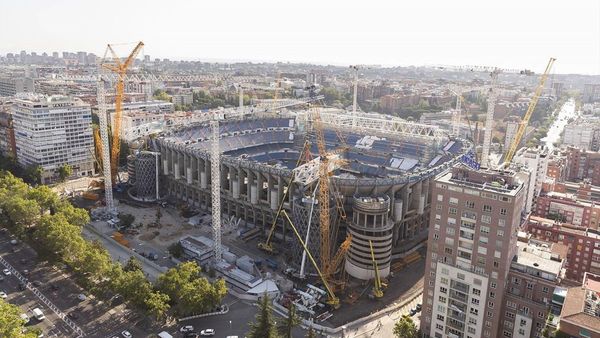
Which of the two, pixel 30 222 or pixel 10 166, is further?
pixel 10 166

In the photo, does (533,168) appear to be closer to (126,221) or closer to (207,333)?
(207,333)

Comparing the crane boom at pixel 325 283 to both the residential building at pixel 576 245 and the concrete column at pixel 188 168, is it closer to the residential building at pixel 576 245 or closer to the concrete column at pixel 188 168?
the residential building at pixel 576 245

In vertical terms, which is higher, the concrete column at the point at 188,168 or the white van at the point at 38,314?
the concrete column at the point at 188,168

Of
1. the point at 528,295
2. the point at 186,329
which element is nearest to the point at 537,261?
the point at 528,295

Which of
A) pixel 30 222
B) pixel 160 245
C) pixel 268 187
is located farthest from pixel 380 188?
pixel 30 222

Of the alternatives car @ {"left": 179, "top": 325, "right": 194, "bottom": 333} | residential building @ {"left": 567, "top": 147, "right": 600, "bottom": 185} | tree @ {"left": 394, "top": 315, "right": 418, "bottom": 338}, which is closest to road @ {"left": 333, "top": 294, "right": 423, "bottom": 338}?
tree @ {"left": 394, "top": 315, "right": 418, "bottom": 338}

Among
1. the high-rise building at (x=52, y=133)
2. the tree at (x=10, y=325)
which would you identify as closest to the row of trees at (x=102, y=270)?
the tree at (x=10, y=325)

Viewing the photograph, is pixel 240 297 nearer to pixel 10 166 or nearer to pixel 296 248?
pixel 296 248
